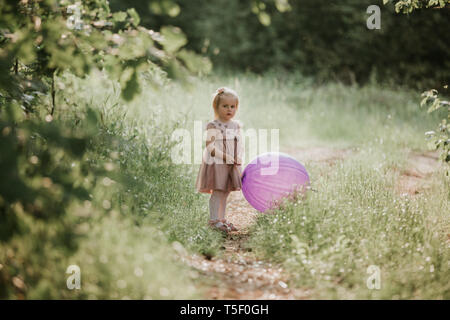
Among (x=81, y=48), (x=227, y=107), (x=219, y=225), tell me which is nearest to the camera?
(x=81, y=48)

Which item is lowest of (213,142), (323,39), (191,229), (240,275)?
(240,275)

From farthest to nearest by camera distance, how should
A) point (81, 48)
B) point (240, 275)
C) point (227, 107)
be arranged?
point (227, 107) < point (240, 275) < point (81, 48)

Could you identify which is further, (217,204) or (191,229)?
(217,204)

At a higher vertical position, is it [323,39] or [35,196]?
[323,39]

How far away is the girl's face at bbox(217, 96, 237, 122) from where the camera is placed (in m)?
4.32

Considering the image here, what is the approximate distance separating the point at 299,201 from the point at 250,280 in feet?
2.97

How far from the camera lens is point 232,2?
1736 cm

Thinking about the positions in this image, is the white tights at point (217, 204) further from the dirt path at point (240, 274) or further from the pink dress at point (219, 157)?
the dirt path at point (240, 274)

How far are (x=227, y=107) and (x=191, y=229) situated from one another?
1320mm

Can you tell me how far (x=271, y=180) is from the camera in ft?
14.0

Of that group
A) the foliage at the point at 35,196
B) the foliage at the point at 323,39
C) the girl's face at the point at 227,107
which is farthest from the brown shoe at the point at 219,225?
the foliage at the point at 323,39

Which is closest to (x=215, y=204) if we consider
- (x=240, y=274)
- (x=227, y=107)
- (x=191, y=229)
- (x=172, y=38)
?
(x=191, y=229)

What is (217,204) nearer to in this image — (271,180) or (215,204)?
(215,204)

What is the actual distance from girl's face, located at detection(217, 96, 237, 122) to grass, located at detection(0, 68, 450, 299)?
696mm
